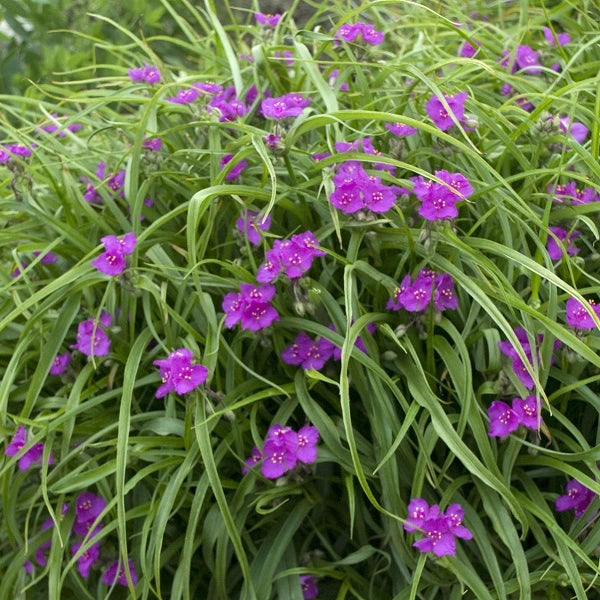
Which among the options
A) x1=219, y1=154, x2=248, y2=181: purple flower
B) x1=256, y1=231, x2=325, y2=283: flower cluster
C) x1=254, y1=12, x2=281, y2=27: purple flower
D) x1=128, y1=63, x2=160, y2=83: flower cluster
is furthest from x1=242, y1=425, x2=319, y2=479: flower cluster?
x1=254, y1=12, x2=281, y2=27: purple flower

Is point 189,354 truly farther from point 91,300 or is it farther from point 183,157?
point 183,157

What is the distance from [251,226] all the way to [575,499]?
2.19ft

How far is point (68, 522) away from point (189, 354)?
0.37m

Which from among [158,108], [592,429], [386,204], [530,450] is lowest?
[592,429]

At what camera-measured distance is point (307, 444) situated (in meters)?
1.24

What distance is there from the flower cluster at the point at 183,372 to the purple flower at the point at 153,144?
459 millimetres

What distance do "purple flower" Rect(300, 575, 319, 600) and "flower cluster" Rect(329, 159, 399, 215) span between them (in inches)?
23.0

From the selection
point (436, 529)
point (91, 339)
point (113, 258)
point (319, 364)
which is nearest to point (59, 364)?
point (91, 339)

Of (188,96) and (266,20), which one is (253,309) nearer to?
(188,96)

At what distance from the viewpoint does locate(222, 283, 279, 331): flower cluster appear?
1.28m

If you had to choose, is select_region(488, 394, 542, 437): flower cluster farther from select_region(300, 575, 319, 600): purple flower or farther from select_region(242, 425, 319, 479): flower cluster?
select_region(300, 575, 319, 600): purple flower

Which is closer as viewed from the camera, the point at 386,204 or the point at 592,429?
the point at 386,204

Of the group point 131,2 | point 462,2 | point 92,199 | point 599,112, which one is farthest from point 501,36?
point 131,2

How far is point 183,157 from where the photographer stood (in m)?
1.59
